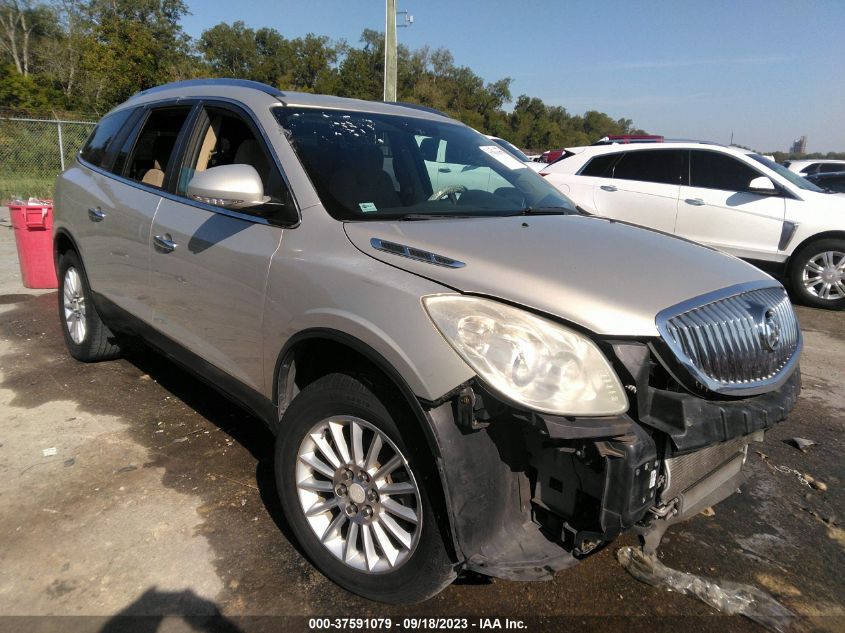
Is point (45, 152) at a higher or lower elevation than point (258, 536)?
higher

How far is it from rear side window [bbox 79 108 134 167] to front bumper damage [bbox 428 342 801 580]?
3.55 m

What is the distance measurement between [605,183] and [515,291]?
7288 millimetres

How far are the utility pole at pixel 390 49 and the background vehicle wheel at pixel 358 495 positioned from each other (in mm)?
13567

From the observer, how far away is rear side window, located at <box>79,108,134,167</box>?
4.24 m

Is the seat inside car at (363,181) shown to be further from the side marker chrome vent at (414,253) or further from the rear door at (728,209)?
the rear door at (728,209)

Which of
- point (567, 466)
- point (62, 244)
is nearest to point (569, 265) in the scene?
point (567, 466)

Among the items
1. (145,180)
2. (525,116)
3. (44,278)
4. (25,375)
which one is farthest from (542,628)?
(525,116)

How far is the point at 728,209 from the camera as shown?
7781 millimetres

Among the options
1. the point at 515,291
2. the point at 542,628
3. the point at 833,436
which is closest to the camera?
the point at 515,291

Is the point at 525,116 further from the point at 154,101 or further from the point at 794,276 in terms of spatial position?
the point at 154,101

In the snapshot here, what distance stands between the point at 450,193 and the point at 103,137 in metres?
2.95

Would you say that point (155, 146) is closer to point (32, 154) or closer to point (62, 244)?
point (62, 244)

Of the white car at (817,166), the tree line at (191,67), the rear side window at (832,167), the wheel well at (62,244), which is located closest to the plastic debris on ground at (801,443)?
the wheel well at (62,244)

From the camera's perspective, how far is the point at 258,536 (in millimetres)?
2715
